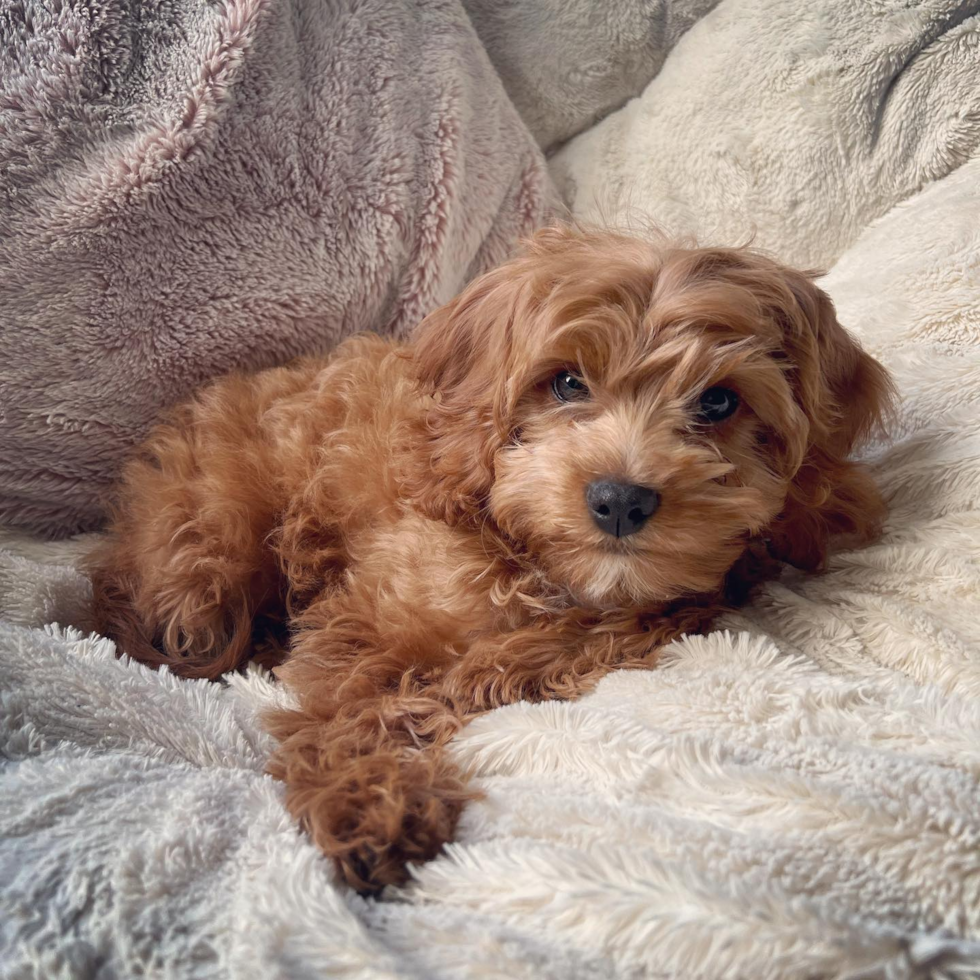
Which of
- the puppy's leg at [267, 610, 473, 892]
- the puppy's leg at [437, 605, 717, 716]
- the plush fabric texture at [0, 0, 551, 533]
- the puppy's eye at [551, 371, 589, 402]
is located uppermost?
the plush fabric texture at [0, 0, 551, 533]

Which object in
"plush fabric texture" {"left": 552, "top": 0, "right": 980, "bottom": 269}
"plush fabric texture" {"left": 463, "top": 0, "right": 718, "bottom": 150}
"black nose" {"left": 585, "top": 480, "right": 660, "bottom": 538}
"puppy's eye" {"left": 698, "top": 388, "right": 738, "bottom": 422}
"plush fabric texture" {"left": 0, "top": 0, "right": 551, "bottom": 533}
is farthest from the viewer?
"plush fabric texture" {"left": 463, "top": 0, "right": 718, "bottom": 150}

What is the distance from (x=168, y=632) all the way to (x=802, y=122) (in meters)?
2.23

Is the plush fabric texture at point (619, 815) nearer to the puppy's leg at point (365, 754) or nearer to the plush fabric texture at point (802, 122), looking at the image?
the puppy's leg at point (365, 754)

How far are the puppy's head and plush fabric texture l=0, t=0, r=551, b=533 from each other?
2.65 ft

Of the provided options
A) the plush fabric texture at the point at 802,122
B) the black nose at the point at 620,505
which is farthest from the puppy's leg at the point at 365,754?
the plush fabric texture at the point at 802,122

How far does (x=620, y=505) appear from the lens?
1422 mm

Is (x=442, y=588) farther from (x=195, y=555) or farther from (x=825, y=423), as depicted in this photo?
(x=825, y=423)

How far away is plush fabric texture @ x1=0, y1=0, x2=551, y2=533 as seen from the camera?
210cm

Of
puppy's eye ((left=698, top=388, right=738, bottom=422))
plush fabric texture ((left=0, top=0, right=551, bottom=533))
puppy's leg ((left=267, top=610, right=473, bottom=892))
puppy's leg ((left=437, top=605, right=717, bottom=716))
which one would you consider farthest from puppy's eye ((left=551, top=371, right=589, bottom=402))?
plush fabric texture ((left=0, top=0, right=551, bottom=533))

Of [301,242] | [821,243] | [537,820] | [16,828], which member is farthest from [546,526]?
[821,243]

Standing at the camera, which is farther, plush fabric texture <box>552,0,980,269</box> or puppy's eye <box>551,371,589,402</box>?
plush fabric texture <box>552,0,980,269</box>

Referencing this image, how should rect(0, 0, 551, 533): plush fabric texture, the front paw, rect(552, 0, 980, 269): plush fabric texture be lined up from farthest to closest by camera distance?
rect(552, 0, 980, 269): plush fabric texture
rect(0, 0, 551, 533): plush fabric texture
the front paw

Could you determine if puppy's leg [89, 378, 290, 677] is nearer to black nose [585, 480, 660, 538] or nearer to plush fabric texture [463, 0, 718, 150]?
black nose [585, 480, 660, 538]

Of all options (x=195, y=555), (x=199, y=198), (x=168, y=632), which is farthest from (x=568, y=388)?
(x=199, y=198)
